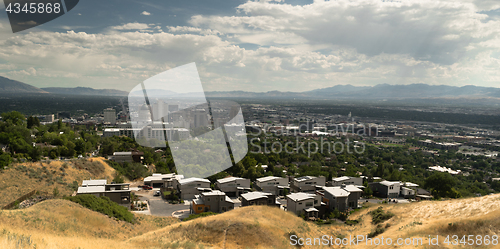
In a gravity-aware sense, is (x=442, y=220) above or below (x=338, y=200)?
above

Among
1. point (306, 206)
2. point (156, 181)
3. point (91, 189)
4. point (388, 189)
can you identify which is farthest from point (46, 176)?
point (388, 189)

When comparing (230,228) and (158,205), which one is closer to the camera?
(230,228)

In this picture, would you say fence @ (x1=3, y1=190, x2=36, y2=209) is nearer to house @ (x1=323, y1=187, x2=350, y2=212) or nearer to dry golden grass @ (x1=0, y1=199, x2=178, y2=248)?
dry golden grass @ (x1=0, y1=199, x2=178, y2=248)

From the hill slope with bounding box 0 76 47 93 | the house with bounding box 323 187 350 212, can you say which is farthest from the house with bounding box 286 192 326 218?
the hill slope with bounding box 0 76 47 93

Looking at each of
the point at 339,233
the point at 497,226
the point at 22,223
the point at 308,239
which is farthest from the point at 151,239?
the point at 497,226

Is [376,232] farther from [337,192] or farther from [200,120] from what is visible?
[200,120]

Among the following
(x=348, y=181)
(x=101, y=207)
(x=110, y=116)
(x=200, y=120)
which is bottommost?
(x=348, y=181)
